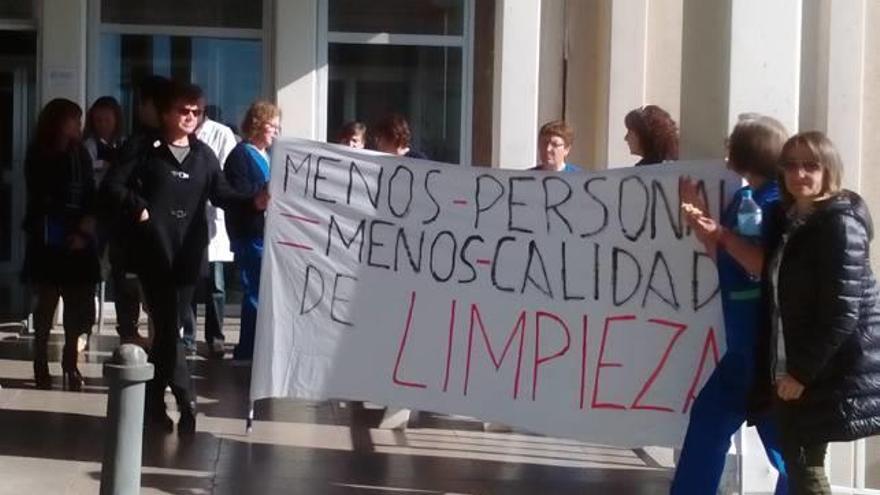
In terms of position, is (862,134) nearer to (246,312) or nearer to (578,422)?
(578,422)

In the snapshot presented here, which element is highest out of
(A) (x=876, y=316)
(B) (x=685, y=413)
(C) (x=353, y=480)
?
(A) (x=876, y=316)

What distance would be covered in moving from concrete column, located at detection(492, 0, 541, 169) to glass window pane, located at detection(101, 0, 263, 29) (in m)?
3.23

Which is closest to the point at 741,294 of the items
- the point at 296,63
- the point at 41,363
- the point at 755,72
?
the point at 755,72

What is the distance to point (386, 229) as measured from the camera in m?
7.49

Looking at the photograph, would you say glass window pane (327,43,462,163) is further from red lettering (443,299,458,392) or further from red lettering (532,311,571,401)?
red lettering (532,311,571,401)

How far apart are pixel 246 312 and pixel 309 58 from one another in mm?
3623

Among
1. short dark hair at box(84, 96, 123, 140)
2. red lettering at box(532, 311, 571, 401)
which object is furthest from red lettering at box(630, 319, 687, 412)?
short dark hair at box(84, 96, 123, 140)

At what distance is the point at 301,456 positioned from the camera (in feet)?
26.8

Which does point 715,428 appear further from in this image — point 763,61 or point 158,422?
point 158,422

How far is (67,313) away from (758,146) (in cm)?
494

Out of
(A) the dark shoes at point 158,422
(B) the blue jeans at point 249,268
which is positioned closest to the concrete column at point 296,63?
(B) the blue jeans at point 249,268

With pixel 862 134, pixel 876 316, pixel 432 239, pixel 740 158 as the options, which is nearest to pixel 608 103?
pixel 862 134

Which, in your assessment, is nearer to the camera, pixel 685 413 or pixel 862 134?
pixel 685 413

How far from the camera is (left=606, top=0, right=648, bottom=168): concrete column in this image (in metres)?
11.0
